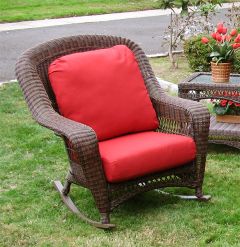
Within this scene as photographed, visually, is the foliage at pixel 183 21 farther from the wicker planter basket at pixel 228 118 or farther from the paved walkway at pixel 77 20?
the paved walkway at pixel 77 20

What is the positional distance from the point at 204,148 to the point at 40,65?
127cm

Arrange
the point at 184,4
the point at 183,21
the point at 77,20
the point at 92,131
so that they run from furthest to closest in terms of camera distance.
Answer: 1. the point at 77,20
2. the point at 183,21
3. the point at 184,4
4. the point at 92,131

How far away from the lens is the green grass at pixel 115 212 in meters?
3.90

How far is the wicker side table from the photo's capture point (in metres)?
5.27

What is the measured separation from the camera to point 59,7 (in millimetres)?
16781

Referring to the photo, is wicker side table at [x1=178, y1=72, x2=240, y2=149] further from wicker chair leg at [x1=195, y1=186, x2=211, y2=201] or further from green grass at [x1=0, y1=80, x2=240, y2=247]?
wicker chair leg at [x1=195, y1=186, x2=211, y2=201]

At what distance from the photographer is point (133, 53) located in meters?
4.92

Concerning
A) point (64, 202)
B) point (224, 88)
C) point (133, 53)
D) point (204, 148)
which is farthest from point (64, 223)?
point (224, 88)

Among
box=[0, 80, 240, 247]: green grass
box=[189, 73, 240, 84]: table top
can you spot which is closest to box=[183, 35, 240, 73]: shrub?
box=[189, 73, 240, 84]: table top

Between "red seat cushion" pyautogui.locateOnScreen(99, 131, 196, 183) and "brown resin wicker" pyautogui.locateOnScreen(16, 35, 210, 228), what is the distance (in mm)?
68

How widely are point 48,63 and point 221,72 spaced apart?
1.55 meters

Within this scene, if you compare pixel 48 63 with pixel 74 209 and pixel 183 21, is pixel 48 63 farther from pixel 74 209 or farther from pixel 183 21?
pixel 183 21

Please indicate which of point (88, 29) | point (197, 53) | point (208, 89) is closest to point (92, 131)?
point (208, 89)

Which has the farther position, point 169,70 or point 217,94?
point 169,70
